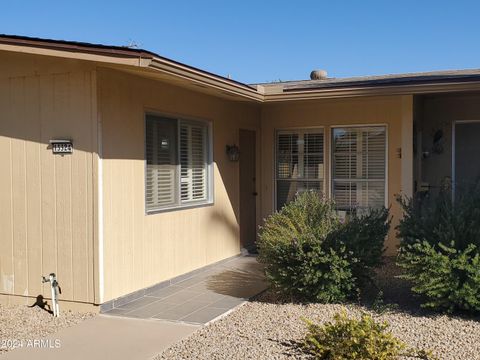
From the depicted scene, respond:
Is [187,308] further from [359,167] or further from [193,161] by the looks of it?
[359,167]

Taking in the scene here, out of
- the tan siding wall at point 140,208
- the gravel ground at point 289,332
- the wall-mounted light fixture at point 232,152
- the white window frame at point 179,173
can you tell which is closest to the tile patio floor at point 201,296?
the tan siding wall at point 140,208

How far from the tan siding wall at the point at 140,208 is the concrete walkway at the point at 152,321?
31cm

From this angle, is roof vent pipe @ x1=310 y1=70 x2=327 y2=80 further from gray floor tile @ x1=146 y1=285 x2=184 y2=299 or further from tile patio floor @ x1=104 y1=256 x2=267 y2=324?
gray floor tile @ x1=146 y1=285 x2=184 y2=299

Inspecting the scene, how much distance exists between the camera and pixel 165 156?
266 inches

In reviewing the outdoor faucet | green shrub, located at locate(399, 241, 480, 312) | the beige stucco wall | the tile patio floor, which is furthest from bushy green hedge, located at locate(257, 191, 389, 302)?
the beige stucco wall

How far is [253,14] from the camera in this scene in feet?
51.2

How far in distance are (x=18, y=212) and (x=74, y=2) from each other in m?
8.76

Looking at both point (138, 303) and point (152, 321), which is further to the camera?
point (138, 303)

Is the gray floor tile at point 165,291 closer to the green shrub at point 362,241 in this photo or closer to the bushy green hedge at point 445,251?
the green shrub at point 362,241

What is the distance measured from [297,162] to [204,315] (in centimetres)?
437

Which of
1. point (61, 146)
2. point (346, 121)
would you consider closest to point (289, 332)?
point (61, 146)

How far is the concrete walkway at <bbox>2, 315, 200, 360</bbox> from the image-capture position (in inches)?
173

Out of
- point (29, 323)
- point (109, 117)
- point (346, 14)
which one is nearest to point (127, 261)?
point (29, 323)

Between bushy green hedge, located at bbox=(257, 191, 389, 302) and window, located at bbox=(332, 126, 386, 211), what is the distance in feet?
9.15
